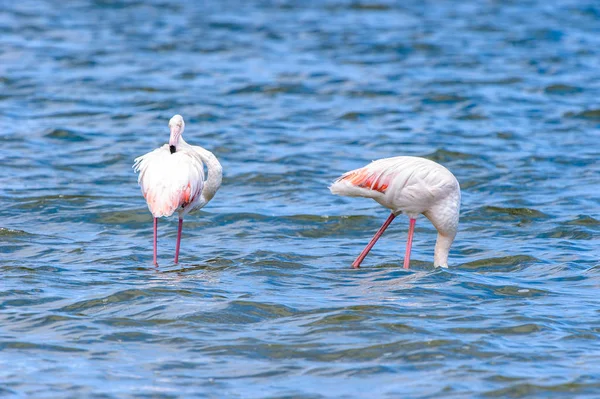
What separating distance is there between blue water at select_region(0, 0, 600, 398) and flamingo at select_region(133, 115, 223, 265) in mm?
510

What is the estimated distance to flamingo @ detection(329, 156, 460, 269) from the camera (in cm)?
853

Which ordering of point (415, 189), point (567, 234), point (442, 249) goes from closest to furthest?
point (415, 189), point (442, 249), point (567, 234)

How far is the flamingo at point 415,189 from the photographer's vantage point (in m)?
8.53

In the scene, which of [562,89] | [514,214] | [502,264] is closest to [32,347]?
[502,264]

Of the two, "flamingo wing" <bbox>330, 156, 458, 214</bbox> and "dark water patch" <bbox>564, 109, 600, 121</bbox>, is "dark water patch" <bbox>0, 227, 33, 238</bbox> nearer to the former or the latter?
"flamingo wing" <bbox>330, 156, 458, 214</bbox>

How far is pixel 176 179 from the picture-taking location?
8.59 meters

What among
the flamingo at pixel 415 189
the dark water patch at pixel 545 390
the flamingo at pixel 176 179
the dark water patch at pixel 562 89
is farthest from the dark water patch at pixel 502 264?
the dark water patch at pixel 562 89

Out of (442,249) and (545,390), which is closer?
(545,390)

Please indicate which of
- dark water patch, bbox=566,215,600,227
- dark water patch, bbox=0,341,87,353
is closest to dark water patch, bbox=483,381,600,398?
dark water patch, bbox=0,341,87,353

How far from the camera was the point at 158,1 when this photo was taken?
79.2 ft

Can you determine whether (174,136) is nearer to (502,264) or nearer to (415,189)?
(415,189)

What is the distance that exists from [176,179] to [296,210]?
2472mm

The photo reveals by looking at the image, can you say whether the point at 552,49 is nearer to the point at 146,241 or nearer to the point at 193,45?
the point at 193,45

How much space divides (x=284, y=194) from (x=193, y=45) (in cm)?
856
